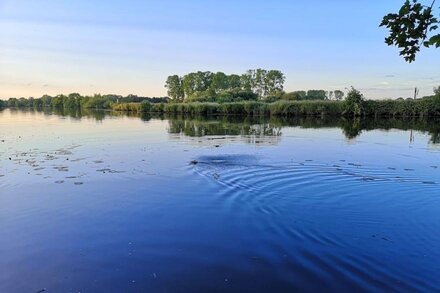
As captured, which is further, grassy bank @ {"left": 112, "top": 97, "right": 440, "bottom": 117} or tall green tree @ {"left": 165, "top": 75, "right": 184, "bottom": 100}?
tall green tree @ {"left": 165, "top": 75, "right": 184, "bottom": 100}

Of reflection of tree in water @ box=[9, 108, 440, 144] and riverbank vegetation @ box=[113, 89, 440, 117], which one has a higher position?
riverbank vegetation @ box=[113, 89, 440, 117]

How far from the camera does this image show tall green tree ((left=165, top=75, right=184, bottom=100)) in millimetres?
118875

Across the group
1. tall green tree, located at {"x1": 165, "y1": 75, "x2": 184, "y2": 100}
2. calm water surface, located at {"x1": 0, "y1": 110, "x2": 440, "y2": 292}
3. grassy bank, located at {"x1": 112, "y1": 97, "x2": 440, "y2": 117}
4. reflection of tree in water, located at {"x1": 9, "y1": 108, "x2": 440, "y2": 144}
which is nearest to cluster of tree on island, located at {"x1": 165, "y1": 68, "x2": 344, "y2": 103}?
tall green tree, located at {"x1": 165, "y1": 75, "x2": 184, "y2": 100}

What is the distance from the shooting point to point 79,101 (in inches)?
5226

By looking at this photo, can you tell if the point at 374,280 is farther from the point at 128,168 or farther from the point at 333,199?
the point at 128,168

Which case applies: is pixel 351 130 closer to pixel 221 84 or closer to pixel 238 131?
pixel 238 131

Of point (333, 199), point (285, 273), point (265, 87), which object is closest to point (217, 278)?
point (285, 273)

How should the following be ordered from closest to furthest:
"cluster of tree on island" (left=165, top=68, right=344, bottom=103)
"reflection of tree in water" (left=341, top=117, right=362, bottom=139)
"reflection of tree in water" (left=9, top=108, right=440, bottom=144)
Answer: "reflection of tree in water" (left=341, top=117, right=362, bottom=139)
"reflection of tree in water" (left=9, top=108, right=440, bottom=144)
"cluster of tree on island" (left=165, top=68, right=344, bottom=103)

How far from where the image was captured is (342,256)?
552 centimetres

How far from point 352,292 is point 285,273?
96cm

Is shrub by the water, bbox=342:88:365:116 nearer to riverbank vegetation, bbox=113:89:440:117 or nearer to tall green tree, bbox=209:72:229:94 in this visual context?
riverbank vegetation, bbox=113:89:440:117

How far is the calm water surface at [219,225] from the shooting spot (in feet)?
16.1

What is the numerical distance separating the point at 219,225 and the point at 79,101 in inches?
5482

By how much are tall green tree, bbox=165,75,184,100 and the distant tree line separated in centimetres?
515
